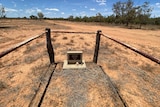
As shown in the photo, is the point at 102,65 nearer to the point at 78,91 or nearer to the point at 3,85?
the point at 78,91

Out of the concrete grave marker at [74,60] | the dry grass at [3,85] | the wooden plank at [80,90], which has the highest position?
the concrete grave marker at [74,60]

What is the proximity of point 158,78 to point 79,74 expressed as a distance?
105 inches

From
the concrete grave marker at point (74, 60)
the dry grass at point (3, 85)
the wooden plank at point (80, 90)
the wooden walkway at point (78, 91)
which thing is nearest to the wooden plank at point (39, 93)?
the wooden walkway at point (78, 91)

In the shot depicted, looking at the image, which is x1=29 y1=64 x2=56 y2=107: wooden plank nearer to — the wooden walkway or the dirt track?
the wooden walkway

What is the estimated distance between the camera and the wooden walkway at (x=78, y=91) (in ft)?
10.4

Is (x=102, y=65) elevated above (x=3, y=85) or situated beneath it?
elevated above

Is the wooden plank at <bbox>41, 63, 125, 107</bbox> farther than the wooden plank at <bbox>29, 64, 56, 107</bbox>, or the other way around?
the wooden plank at <bbox>41, 63, 125, 107</bbox>

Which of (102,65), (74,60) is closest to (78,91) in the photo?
(74,60)

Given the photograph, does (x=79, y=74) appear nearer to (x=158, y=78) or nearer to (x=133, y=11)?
(x=158, y=78)

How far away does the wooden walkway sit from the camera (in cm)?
318

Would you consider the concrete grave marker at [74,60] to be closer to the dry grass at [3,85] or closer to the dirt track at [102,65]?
the dirt track at [102,65]

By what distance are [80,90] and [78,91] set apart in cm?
7

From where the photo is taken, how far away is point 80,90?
11.9ft

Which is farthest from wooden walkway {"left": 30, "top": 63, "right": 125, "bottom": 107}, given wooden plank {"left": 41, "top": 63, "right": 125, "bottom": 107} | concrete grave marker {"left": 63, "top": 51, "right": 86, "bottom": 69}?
concrete grave marker {"left": 63, "top": 51, "right": 86, "bottom": 69}
